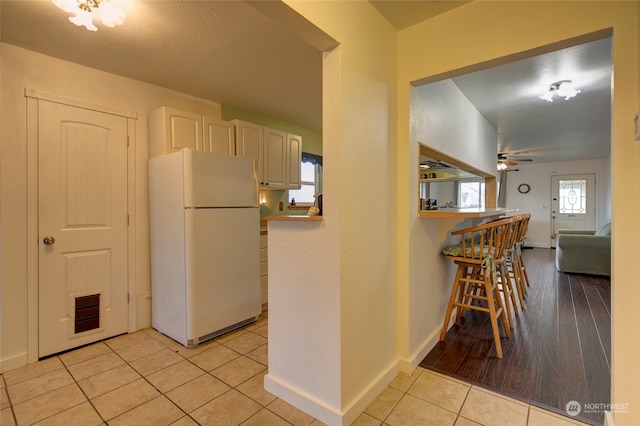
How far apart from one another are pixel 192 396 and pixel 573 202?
9395 mm

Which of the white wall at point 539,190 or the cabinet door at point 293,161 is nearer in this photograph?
the cabinet door at point 293,161

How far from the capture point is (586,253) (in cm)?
459

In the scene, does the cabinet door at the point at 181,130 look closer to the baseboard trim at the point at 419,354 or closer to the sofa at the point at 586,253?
the baseboard trim at the point at 419,354

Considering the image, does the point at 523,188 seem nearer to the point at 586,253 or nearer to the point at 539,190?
the point at 539,190

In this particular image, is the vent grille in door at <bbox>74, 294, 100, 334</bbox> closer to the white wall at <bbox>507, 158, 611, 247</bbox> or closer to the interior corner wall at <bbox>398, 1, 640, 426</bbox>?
the interior corner wall at <bbox>398, 1, 640, 426</bbox>

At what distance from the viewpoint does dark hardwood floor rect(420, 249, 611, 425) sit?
1756mm

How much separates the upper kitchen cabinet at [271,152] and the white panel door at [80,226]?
1.14 meters

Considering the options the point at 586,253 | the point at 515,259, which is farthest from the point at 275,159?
the point at 586,253

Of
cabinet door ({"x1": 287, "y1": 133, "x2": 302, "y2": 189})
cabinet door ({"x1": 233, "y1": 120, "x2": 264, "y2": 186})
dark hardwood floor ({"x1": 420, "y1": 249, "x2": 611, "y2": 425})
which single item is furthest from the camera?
cabinet door ({"x1": 287, "y1": 133, "x2": 302, "y2": 189})

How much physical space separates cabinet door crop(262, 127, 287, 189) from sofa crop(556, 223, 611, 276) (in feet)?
15.1

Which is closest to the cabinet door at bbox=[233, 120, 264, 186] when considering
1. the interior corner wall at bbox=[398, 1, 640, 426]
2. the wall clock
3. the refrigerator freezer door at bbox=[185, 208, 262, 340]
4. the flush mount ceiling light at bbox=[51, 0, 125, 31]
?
the refrigerator freezer door at bbox=[185, 208, 262, 340]

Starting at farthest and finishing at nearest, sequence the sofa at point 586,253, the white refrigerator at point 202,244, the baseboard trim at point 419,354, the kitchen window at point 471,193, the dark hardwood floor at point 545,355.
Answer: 1. the kitchen window at point 471,193
2. the sofa at point 586,253
3. the white refrigerator at point 202,244
4. the baseboard trim at point 419,354
5. the dark hardwood floor at point 545,355

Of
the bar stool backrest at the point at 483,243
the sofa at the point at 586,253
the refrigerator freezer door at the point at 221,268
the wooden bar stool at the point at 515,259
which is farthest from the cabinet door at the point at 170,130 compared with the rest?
the sofa at the point at 586,253

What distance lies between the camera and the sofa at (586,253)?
4.43m
